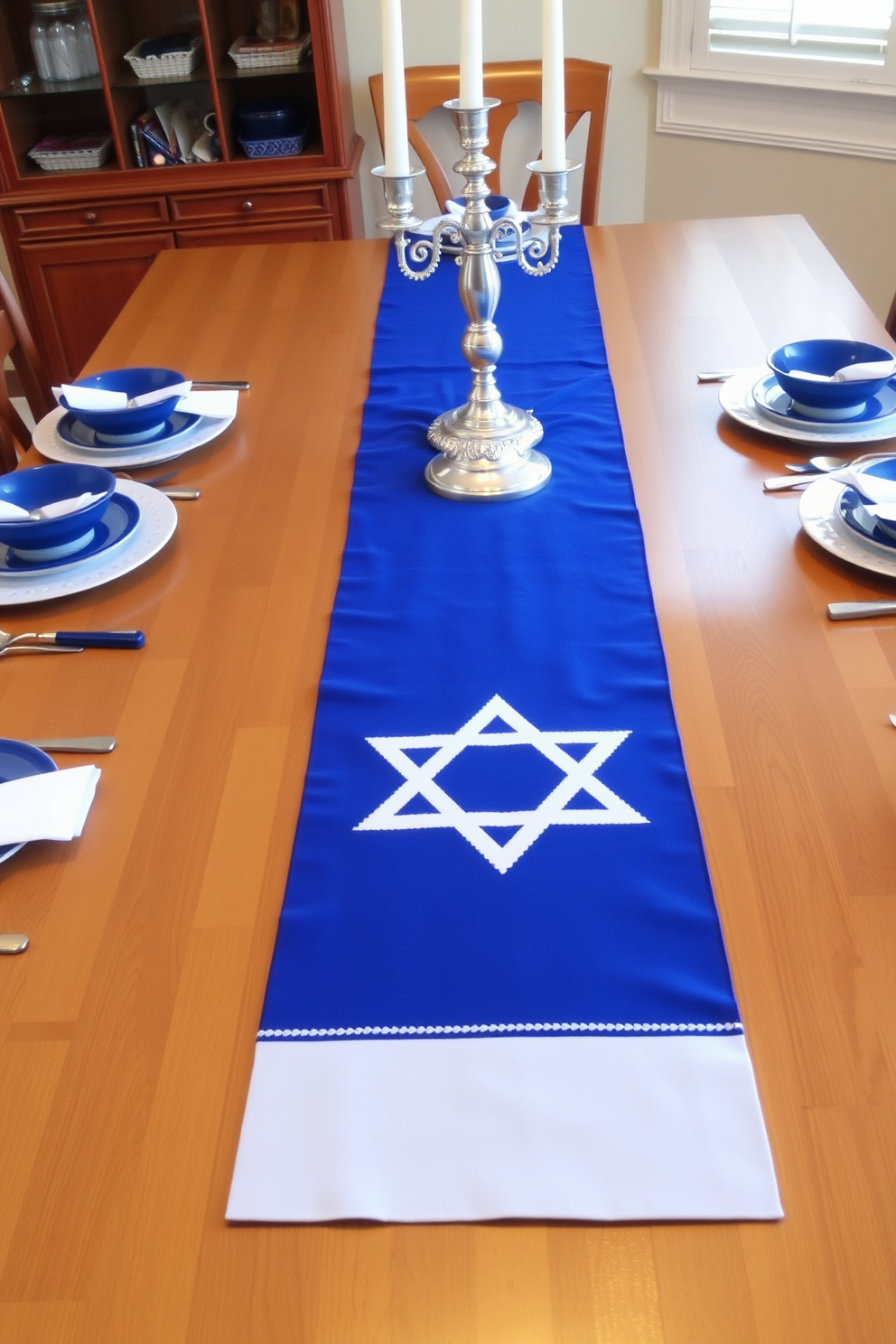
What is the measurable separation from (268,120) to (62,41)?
1.84 feet

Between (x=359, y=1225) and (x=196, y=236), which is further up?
(x=359, y=1225)

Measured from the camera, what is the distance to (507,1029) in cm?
75

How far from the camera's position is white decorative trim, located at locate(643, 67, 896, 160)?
295cm

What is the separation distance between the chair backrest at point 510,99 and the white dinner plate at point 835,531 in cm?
160

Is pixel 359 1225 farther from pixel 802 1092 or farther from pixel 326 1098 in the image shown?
pixel 802 1092

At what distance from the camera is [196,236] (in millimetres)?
3109

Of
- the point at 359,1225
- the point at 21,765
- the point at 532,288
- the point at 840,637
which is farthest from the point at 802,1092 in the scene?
the point at 532,288

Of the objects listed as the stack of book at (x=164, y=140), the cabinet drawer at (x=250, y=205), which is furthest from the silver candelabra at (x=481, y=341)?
the stack of book at (x=164, y=140)

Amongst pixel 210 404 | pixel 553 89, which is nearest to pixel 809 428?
pixel 553 89

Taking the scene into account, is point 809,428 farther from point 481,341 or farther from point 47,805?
point 47,805

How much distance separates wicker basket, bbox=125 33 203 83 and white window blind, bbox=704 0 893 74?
1372mm

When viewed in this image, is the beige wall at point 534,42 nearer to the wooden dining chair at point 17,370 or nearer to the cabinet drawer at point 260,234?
the cabinet drawer at point 260,234

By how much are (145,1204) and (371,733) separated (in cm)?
45

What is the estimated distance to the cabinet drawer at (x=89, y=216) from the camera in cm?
304
